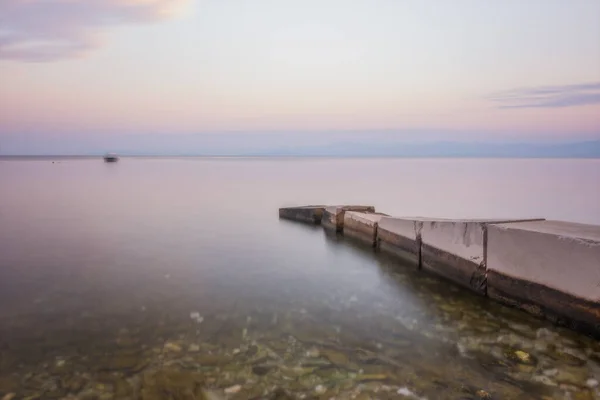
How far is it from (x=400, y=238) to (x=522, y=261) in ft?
11.3

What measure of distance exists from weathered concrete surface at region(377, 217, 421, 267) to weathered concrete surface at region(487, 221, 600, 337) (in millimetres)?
2081

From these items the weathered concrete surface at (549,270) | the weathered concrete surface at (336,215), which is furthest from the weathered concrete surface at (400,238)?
the weathered concrete surface at (336,215)

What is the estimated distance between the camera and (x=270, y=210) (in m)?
17.7

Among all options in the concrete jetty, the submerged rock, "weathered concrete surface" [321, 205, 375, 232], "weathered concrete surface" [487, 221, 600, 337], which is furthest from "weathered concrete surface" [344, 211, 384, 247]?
the submerged rock

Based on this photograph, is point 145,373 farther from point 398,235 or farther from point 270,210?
point 270,210

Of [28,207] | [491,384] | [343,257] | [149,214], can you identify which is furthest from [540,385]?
[28,207]

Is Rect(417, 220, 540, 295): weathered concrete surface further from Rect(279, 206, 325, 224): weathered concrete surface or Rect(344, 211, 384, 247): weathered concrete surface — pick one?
Rect(279, 206, 325, 224): weathered concrete surface

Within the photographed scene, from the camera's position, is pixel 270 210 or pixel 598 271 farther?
pixel 270 210

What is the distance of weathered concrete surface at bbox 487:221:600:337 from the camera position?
4301 millimetres

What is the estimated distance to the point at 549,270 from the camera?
4.73 meters

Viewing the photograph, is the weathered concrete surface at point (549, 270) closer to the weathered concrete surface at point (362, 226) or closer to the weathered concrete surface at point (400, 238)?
the weathered concrete surface at point (400, 238)

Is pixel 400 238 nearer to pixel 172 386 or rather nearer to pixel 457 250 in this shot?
pixel 457 250

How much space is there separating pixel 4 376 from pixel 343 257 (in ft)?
21.4

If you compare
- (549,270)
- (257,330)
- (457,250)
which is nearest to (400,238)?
(457,250)
